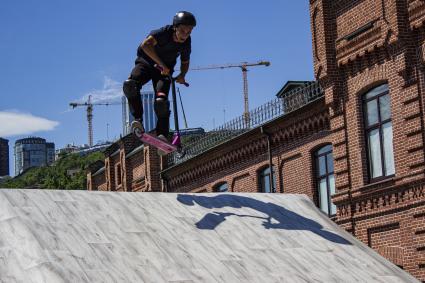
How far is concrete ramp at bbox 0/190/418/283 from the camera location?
8.62m

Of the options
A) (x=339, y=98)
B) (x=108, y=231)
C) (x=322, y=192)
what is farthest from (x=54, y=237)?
(x=322, y=192)

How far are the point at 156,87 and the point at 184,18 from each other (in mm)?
1305

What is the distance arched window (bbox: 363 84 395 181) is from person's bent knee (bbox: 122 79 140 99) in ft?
33.7

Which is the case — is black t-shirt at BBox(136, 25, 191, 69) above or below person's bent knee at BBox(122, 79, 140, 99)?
above

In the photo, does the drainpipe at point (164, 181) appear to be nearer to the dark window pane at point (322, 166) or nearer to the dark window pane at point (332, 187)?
the dark window pane at point (322, 166)

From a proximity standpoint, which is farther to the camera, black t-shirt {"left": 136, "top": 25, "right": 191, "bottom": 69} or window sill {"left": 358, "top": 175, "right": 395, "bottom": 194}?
window sill {"left": 358, "top": 175, "right": 395, "bottom": 194}

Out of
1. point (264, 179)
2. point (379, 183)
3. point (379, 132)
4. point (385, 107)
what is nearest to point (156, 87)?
point (379, 183)

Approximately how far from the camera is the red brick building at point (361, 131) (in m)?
20.5

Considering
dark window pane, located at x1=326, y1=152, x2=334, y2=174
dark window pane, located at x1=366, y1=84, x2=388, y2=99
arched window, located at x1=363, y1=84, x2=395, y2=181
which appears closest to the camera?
arched window, located at x1=363, y1=84, x2=395, y2=181

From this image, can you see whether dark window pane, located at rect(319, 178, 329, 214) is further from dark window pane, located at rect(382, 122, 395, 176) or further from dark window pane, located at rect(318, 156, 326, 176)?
dark window pane, located at rect(382, 122, 395, 176)

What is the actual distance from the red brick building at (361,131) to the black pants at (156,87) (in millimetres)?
8971

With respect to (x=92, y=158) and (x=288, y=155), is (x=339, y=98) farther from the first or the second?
(x=92, y=158)

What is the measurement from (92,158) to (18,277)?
398 feet

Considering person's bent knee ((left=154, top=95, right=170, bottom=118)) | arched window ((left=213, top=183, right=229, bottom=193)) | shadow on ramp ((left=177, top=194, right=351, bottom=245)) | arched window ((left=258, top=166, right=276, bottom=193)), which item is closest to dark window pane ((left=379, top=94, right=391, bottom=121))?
arched window ((left=258, top=166, right=276, bottom=193))
